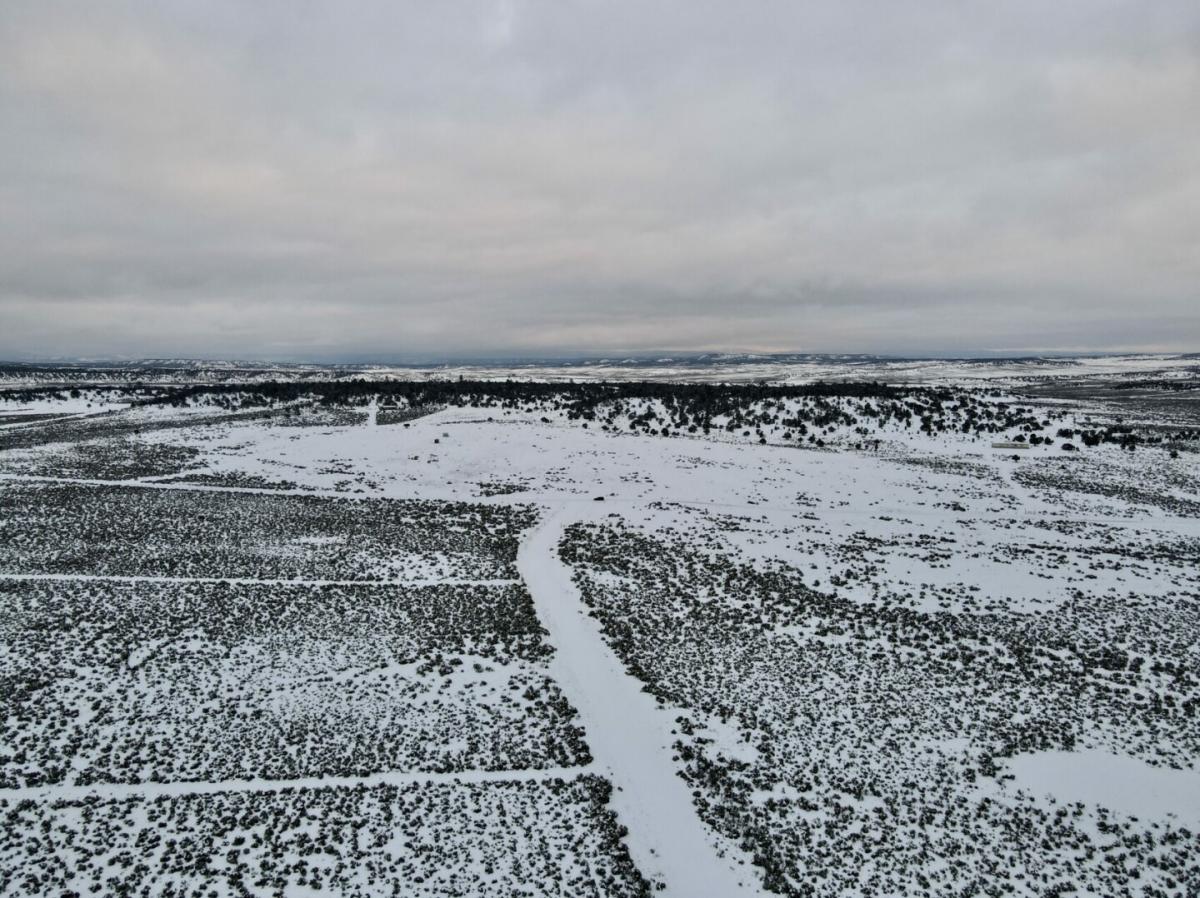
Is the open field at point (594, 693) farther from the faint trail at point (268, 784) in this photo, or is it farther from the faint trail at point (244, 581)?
the faint trail at point (244, 581)

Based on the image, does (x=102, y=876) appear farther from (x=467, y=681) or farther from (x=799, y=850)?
(x=799, y=850)

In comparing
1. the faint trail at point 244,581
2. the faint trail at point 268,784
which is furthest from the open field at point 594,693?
the faint trail at point 244,581

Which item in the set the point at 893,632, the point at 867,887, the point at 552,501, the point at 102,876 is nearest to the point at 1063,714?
the point at 893,632

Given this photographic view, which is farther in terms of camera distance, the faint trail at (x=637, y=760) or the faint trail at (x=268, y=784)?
the faint trail at (x=268, y=784)

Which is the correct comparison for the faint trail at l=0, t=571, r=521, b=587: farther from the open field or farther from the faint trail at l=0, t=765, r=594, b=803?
the faint trail at l=0, t=765, r=594, b=803

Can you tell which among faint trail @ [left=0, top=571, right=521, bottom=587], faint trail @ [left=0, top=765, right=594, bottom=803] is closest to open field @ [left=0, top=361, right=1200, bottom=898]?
faint trail @ [left=0, top=765, right=594, bottom=803]
